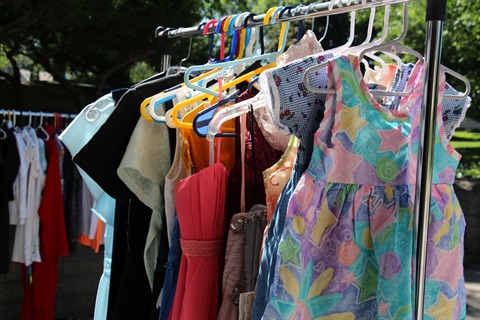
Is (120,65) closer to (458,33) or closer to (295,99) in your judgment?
(458,33)

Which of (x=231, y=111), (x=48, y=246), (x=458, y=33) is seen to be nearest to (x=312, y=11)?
(x=231, y=111)

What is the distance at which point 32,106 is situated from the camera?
4.95 m

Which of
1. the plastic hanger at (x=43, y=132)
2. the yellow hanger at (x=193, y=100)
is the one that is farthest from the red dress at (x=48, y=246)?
the yellow hanger at (x=193, y=100)

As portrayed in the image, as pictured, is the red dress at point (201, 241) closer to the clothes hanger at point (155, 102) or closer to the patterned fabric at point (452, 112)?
the clothes hanger at point (155, 102)

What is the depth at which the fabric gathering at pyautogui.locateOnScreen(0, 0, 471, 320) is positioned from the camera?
128 centimetres


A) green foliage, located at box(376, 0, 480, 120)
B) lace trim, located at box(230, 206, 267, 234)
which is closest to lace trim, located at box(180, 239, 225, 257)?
lace trim, located at box(230, 206, 267, 234)

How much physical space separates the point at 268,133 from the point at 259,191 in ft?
0.58

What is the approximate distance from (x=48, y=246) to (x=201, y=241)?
2.47 meters

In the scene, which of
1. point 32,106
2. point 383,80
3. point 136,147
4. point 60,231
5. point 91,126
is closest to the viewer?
point 383,80

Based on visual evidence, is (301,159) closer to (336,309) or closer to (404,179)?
(404,179)

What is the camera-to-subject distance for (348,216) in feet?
4.18

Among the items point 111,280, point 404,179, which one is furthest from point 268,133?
point 111,280

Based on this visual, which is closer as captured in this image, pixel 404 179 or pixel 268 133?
pixel 404 179

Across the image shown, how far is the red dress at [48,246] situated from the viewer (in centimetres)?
378
